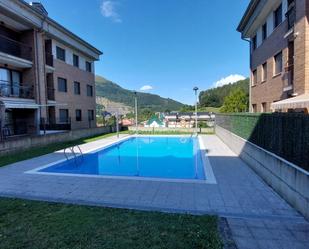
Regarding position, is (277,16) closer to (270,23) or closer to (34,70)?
(270,23)

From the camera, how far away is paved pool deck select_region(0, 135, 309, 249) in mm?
4035

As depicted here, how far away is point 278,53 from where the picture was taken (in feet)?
44.7

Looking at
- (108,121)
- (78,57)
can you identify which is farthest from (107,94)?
(78,57)

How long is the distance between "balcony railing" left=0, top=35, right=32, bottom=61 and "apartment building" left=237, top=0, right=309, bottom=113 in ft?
56.1

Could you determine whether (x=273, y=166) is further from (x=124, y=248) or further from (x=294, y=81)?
(x=294, y=81)

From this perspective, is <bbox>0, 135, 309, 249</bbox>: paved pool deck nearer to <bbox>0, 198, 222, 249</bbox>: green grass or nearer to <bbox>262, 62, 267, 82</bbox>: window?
<bbox>0, 198, 222, 249</bbox>: green grass

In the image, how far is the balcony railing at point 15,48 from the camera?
16.0m

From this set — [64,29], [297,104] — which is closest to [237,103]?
[64,29]

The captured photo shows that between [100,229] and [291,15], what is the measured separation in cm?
1344

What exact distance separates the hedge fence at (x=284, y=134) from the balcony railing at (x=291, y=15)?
5836 millimetres

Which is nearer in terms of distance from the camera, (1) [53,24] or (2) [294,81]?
(2) [294,81]

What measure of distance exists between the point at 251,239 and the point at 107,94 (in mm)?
91118

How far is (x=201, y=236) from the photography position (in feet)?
12.4

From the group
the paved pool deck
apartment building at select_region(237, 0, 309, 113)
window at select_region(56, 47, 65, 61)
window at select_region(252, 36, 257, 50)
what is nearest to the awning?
apartment building at select_region(237, 0, 309, 113)
